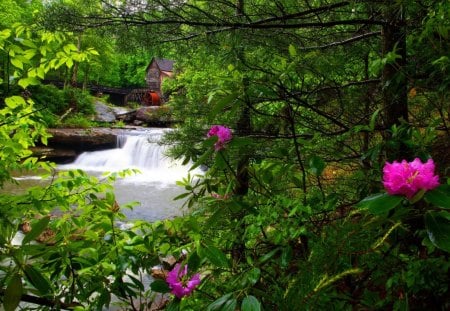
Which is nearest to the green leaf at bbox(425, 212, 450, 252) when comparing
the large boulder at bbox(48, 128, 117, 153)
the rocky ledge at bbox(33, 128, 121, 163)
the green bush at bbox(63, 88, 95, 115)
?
the rocky ledge at bbox(33, 128, 121, 163)

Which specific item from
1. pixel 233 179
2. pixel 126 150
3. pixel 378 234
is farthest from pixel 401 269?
pixel 126 150

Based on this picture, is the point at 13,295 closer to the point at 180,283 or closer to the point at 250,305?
the point at 180,283

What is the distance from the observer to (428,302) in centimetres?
128

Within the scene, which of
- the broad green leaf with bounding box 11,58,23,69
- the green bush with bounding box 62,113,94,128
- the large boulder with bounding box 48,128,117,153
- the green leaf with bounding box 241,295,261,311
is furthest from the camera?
the green bush with bounding box 62,113,94,128

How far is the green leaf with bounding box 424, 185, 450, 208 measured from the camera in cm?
82

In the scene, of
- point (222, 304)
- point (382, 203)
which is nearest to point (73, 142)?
point (222, 304)

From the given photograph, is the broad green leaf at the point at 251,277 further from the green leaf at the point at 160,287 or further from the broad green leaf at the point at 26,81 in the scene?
the broad green leaf at the point at 26,81

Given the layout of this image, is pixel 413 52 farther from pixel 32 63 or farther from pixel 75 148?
pixel 75 148

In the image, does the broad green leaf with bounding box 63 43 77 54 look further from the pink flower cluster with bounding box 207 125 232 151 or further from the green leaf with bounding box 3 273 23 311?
the green leaf with bounding box 3 273 23 311

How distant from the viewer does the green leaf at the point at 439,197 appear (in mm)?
823

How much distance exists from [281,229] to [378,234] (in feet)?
1.19

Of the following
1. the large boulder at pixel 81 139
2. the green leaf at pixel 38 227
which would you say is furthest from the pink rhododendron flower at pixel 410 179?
the large boulder at pixel 81 139

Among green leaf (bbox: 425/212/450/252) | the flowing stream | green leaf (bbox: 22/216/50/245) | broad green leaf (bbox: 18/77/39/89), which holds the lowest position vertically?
the flowing stream

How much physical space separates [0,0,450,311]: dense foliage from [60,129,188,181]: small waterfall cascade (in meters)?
11.7
